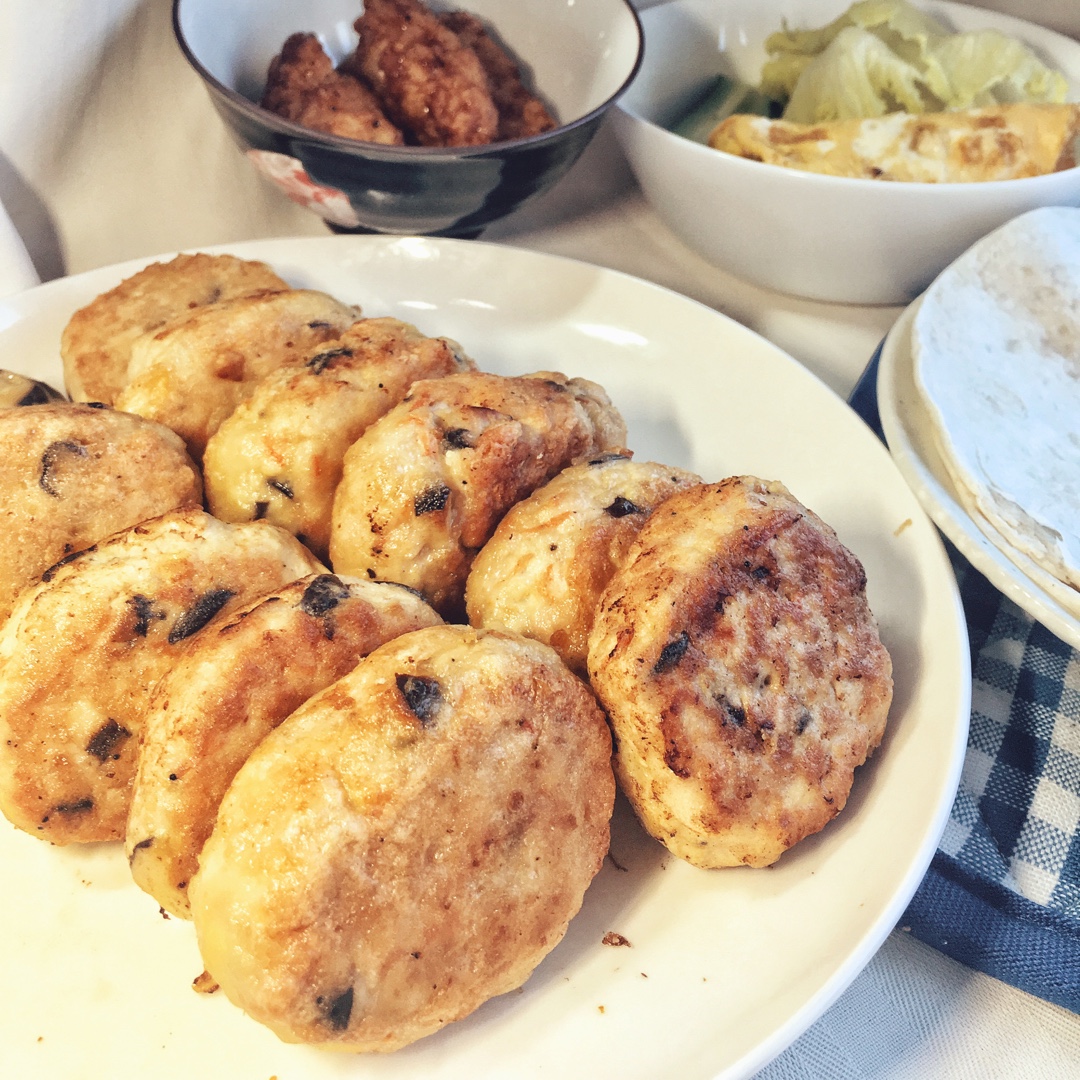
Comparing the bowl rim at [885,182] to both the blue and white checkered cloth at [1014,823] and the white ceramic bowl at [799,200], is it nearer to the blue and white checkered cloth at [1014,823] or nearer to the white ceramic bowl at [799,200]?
the white ceramic bowl at [799,200]

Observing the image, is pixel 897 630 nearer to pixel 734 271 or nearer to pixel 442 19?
pixel 734 271

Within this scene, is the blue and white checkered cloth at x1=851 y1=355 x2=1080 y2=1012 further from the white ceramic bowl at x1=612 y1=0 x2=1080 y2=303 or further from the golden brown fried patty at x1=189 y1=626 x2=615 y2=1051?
the white ceramic bowl at x1=612 y1=0 x2=1080 y2=303

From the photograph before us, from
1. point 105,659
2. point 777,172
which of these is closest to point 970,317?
point 777,172

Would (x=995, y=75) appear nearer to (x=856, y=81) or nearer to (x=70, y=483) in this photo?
(x=856, y=81)

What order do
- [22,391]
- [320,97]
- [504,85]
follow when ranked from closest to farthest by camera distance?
[22,391] < [320,97] < [504,85]

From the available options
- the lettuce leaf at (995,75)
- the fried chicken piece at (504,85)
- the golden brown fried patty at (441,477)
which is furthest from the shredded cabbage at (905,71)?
the golden brown fried patty at (441,477)

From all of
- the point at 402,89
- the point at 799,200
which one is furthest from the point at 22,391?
the point at 799,200
